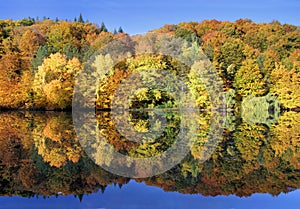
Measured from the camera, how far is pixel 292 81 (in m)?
46.9

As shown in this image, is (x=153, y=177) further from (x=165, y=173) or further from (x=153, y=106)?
(x=153, y=106)

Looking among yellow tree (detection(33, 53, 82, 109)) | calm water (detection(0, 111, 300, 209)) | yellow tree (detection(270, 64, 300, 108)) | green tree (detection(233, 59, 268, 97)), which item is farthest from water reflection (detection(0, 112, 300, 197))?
yellow tree (detection(270, 64, 300, 108))

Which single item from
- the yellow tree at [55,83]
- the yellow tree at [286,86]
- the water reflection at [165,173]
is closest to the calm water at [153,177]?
the water reflection at [165,173]

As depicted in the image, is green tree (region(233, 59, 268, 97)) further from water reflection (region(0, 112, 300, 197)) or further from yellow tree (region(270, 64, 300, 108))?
water reflection (region(0, 112, 300, 197))

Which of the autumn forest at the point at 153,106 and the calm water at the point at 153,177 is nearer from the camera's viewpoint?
the calm water at the point at 153,177

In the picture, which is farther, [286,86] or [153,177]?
[286,86]

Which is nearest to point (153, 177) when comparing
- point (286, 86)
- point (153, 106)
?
point (153, 106)

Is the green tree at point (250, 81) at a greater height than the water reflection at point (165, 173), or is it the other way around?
the green tree at point (250, 81)

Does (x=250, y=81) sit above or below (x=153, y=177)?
above

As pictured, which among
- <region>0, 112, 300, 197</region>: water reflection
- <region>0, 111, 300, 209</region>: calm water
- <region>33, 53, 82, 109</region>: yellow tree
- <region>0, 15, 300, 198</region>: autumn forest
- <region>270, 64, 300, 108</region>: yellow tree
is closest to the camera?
<region>0, 111, 300, 209</region>: calm water

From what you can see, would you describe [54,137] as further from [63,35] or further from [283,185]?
[63,35]

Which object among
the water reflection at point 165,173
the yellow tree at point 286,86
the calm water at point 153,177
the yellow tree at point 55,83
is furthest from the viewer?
the yellow tree at point 286,86

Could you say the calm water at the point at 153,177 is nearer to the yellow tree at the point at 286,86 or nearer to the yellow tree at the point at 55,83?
the yellow tree at the point at 55,83

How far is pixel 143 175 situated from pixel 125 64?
35052 millimetres
